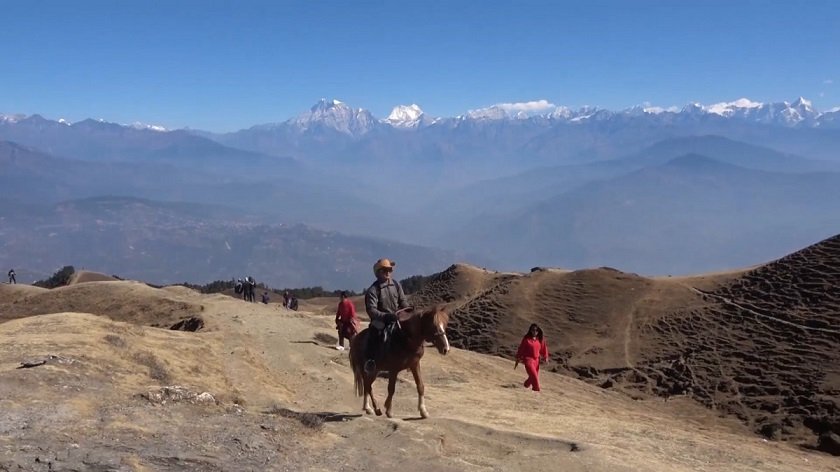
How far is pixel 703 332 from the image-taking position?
2994 centimetres

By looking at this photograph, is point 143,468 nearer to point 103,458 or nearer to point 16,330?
point 103,458

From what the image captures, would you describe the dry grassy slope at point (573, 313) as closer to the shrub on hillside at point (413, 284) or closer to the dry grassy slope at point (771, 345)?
the dry grassy slope at point (771, 345)

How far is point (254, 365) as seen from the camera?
50.5 ft

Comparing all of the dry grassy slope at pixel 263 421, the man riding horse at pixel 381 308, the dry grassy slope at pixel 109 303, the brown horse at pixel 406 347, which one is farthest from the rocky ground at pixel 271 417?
the dry grassy slope at pixel 109 303

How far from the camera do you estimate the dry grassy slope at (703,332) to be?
2288cm

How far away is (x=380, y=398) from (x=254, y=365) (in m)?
3.45

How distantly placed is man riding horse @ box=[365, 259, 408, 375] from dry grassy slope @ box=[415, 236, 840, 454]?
11.9 metres

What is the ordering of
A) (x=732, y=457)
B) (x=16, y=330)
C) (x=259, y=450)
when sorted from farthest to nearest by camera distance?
1. (x=16, y=330)
2. (x=732, y=457)
3. (x=259, y=450)

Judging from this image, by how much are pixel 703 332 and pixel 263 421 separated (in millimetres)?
25212

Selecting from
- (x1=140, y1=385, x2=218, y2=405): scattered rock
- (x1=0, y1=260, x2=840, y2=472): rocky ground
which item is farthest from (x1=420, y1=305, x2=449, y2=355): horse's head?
(x1=140, y1=385, x2=218, y2=405): scattered rock

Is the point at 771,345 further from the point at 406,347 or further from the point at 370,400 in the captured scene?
the point at 406,347

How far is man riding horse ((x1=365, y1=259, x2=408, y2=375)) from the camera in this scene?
10.5 m

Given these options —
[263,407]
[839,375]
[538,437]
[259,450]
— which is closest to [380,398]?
[263,407]

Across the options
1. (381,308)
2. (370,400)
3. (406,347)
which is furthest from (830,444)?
(381,308)
